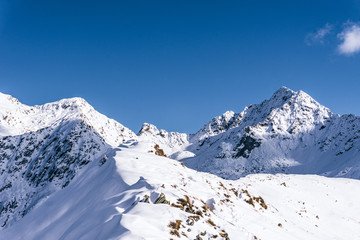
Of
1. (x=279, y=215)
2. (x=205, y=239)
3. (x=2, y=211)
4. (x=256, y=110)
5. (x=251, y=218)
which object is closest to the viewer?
(x=205, y=239)

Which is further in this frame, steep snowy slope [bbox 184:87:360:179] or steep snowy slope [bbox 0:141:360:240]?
steep snowy slope [bbox 184:87:360:179]

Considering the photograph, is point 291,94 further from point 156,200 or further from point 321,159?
point 156,200

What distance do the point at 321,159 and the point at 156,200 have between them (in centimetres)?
11793

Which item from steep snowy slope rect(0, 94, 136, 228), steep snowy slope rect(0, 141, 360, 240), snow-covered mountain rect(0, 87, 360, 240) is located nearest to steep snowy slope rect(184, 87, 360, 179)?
snow-covered mountain rect(0, 87, 360, 240)

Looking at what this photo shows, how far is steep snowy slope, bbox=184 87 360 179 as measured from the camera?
11506 cm

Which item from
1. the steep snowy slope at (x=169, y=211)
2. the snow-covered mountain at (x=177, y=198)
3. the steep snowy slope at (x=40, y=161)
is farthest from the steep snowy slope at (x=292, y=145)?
the steep snowy slope at (x=169, y=211)

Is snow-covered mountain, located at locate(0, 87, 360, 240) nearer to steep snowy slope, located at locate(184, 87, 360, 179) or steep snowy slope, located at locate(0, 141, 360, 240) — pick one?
steep snowy slope, located at locate(0, 141, 360, 240)

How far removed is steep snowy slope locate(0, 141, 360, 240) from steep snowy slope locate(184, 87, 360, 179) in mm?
74396

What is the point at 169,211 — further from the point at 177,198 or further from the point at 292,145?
the point at 292,145

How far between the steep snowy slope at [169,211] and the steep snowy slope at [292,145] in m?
74.4

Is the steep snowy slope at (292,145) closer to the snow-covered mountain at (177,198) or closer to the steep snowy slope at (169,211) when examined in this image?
the snow-covered mountain at (177,198)

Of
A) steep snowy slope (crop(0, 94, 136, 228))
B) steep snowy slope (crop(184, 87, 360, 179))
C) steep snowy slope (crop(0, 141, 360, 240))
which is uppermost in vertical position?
steep snowy slope (crop(184, 87, 360, 179))

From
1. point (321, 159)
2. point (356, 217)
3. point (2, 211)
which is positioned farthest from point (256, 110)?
point (356, 217)

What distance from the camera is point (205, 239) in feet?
38.8
